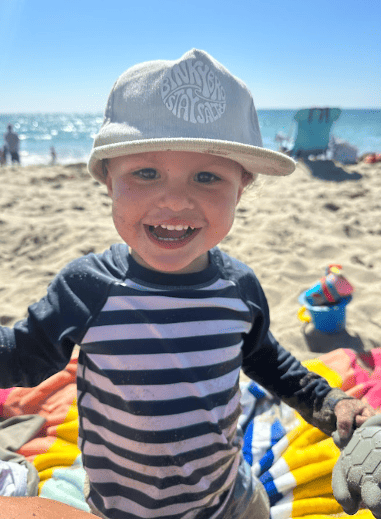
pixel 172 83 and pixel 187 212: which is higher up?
pixel 172 83

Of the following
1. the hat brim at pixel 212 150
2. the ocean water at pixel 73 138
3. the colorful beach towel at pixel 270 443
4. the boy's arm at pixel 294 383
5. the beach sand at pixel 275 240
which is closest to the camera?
the hat brim at pixel 212 150

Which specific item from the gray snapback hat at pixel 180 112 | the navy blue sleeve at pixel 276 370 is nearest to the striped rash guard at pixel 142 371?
the navy blue sleeve at pixel 276 370

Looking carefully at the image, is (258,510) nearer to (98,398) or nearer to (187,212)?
(98,398)

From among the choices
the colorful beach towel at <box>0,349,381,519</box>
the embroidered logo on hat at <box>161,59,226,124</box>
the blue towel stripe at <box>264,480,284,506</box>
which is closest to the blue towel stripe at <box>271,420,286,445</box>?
the colorful beach towel at <box>0,349,381,519</box>

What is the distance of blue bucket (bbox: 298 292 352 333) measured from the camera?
2.47 metres

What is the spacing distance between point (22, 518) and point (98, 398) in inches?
27.0

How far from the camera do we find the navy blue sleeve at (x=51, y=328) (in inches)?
37.8

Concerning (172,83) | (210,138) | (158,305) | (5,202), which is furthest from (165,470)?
(5,202)

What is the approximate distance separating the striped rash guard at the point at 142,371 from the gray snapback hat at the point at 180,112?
0.33 meters

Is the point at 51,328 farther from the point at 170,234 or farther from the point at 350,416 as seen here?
the point at 350,416

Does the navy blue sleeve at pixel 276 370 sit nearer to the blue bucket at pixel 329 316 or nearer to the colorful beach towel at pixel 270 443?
the colorful beach towel at pixel 270 443

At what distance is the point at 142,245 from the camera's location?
94 cm

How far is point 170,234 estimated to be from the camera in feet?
3.14

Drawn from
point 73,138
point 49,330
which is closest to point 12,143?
point 49,330
